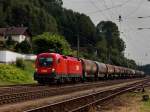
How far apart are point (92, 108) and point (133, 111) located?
178cm

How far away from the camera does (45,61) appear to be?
4294 centimetres

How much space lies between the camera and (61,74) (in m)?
43.2

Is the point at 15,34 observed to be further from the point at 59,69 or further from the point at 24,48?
the point at 59,69

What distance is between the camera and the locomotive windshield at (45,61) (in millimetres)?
42531

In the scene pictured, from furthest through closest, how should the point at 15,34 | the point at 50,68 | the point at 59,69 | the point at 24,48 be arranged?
1. the point at 15,34
2. the point at 24,48
3. the point at 59,69
4. the point at 50,68

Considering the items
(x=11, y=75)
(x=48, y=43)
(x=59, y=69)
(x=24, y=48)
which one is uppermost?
(x=48, y=43)

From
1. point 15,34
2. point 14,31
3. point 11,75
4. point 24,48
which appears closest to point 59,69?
point 11,75

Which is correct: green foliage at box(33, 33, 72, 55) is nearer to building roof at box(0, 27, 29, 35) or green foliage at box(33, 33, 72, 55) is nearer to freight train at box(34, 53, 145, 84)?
building roof at box(0, 27, 29, 35)

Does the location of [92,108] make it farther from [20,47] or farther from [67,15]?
[67,15]

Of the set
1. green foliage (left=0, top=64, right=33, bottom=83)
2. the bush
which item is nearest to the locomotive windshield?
green foliage (left=0, top=64, right=33, bottom=83)

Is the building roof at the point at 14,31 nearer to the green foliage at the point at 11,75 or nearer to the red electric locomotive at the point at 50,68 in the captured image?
the green foliage at the point at 11,75

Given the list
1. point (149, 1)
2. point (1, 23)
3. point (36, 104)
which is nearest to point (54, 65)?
point (149, 1)

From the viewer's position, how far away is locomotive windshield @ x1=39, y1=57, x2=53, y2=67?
1674 inches

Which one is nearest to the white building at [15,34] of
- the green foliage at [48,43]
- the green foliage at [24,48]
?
the green foliage at [48,43]
